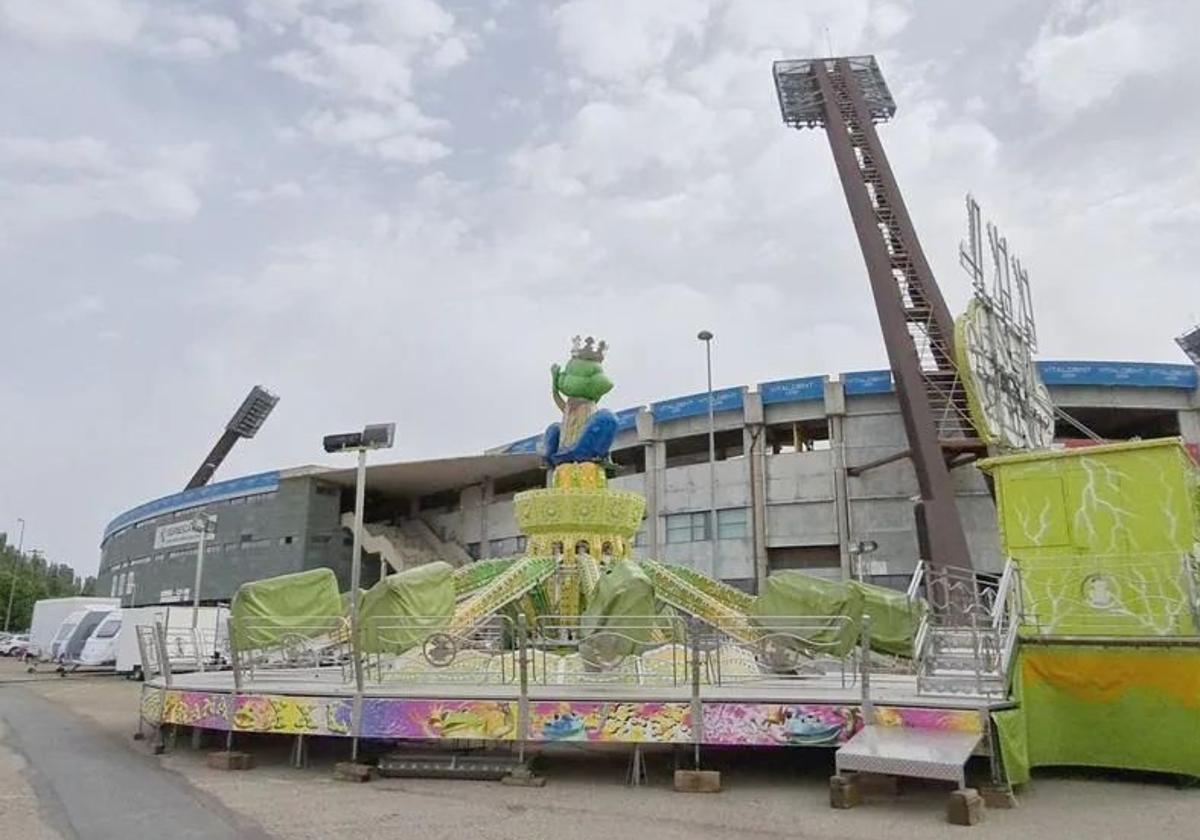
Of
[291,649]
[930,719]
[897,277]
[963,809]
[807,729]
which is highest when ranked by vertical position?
[897,277]

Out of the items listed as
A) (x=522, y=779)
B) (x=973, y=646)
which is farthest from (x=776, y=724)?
(x=522, y=779)

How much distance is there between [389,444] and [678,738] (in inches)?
378

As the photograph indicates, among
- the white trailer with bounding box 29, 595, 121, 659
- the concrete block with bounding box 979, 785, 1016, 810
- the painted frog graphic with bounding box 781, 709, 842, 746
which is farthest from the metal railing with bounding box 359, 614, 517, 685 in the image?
the white trailer with bounding box 29, 595, 121, 659

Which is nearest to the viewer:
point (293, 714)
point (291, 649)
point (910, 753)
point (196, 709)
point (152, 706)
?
point (910, 753)

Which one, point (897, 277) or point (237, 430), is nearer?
point (897, 277)

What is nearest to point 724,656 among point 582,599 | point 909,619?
point 909,619

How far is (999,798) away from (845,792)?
152 cm

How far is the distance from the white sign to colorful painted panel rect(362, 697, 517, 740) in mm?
45976

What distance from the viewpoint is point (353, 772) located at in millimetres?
9688

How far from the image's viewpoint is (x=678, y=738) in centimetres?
920

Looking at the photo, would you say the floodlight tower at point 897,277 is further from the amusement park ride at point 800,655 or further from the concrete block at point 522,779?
the concrete block at point 522,779

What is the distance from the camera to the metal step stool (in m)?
7.67

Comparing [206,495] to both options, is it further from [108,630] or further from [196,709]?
[196,709]

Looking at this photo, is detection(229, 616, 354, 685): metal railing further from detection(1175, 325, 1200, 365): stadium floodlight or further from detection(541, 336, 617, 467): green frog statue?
detection(1175, 325, 1200, 365): stadium floodlight
